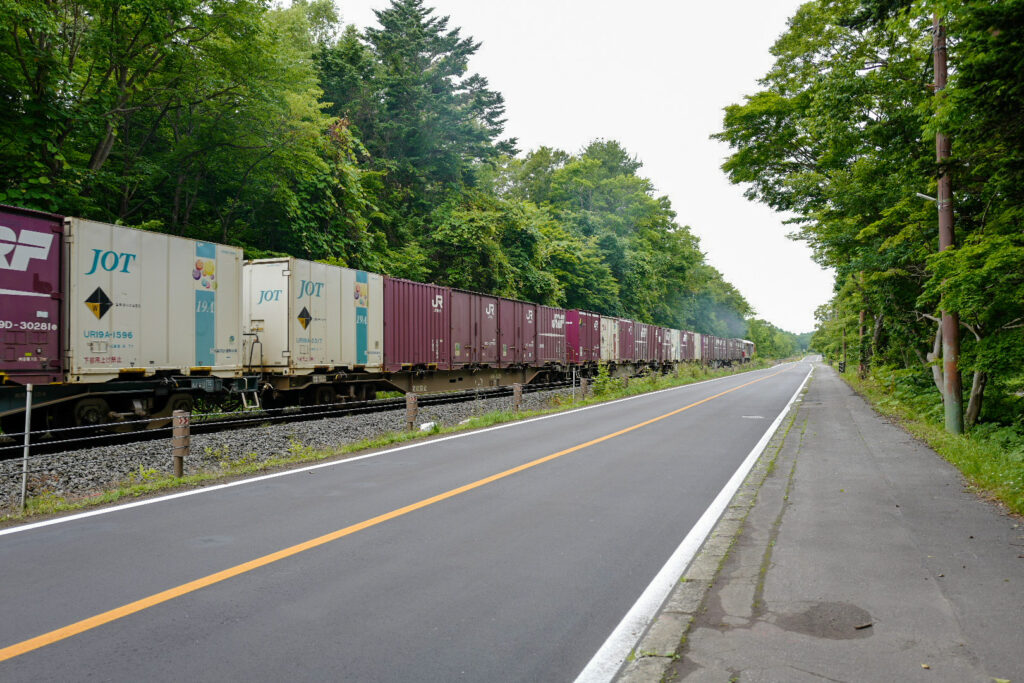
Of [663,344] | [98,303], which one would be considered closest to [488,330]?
[98,303]

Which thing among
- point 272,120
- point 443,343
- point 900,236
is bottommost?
point 443,343

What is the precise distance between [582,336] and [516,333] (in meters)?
6.23

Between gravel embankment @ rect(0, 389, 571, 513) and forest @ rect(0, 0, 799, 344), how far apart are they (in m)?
9.03

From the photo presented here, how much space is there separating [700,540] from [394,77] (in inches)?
1516

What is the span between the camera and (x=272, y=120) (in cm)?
2191

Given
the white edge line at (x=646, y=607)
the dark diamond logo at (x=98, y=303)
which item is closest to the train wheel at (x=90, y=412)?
the dark diamond logo at (x=98, y=303)

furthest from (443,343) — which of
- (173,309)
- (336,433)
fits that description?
(173,309)

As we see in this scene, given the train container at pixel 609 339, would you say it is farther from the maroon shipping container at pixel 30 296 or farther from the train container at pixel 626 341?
the maroon shipping container at pixel 30 296

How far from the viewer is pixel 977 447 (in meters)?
9.35

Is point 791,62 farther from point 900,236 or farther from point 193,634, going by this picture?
point 193,634

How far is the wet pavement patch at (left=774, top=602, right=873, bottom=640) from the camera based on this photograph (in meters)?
3.49

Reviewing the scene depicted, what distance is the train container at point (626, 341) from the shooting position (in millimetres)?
35469

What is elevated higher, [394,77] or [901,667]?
[394,77]

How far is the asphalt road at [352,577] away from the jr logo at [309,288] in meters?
7.74
